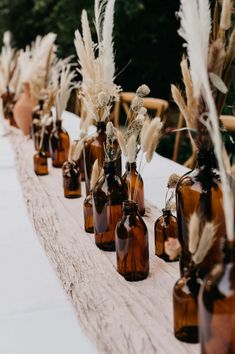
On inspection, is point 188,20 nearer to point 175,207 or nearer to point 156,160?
point 175,207

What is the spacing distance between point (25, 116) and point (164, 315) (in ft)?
6.19

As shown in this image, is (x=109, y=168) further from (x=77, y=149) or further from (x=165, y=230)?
(x=77, y=149)

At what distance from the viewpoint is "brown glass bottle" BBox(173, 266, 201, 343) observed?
2.80ft

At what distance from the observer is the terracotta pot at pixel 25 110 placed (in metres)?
2.70

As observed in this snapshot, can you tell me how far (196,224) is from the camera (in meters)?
0.78

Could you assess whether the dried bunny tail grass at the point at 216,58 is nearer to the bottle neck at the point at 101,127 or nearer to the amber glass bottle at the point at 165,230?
the amber glass bottle at the point at 165,230

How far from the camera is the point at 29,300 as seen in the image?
109 centimetres

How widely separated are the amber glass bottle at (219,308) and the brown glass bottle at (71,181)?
96 cm

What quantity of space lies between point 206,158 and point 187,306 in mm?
270

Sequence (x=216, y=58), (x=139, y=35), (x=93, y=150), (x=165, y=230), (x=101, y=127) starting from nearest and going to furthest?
(x=216, y=58) < (x=165, y=230) < (x=101, y=127) < (x=93, y=150) < (x=139, y=35)

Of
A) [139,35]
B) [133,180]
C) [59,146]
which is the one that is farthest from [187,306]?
[139,35]

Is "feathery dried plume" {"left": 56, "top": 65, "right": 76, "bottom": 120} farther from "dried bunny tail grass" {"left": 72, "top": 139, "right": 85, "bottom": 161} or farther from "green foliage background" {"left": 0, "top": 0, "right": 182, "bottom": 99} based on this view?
"green foliage background" {"left": 0, "top": 0, "right": 182, "bottom": 99}

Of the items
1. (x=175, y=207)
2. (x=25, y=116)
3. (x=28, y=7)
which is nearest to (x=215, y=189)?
(x=175, y=207)

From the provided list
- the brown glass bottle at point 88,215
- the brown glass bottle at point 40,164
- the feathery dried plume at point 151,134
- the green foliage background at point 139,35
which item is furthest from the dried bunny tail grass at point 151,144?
the green foliage background at point 139,35
